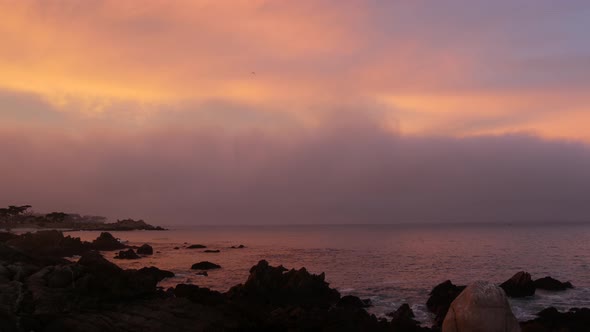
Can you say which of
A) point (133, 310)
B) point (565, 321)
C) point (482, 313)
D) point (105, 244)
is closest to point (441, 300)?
point (565, 321)

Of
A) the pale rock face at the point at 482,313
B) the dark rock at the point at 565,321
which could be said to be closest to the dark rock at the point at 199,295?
the pale rock face at the point at 482,313

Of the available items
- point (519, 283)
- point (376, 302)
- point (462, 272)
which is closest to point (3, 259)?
point (376, 302)

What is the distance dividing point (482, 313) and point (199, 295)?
72.9ft

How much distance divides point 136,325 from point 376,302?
24.2 meters

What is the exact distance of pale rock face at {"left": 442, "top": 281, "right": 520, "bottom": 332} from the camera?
626 inches

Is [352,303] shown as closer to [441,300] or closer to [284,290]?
[284,290]

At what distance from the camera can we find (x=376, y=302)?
41.8 metres

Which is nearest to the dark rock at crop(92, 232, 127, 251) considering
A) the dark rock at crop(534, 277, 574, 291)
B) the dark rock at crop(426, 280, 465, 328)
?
the dark rock at crop(426, 280, 465, 328)

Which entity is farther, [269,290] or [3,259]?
[269,290]

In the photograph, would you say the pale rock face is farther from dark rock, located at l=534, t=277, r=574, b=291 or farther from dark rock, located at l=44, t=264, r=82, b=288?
dark rock, located at l=534, t=277, r=574, b=291

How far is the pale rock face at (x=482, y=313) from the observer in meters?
15.9

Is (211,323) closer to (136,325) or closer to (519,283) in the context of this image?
(136,325)

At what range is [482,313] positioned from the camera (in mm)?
16000

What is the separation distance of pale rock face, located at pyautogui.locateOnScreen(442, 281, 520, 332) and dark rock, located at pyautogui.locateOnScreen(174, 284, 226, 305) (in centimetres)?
1876
